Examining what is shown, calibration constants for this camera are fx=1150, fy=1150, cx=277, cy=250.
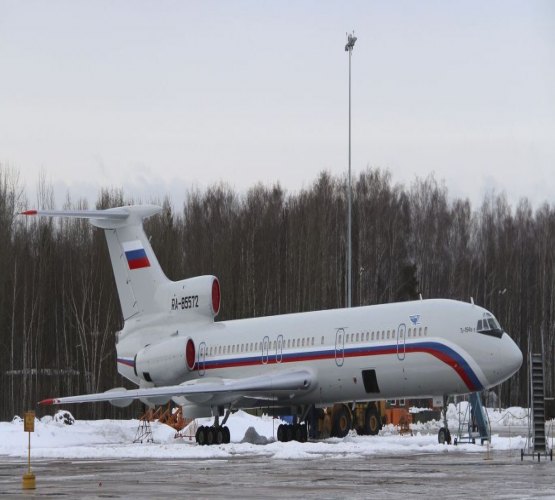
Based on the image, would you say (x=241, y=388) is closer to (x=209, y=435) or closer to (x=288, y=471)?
(x=209, y=435)

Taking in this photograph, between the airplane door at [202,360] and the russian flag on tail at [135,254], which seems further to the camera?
the russian flag on tail at [135,254]

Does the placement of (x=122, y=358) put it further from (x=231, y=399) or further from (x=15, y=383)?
(x=15, y=383)

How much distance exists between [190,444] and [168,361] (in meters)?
2.72

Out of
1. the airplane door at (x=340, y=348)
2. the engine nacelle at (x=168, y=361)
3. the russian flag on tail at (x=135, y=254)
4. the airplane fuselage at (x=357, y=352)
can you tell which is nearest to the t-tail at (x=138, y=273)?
the russian flag on tail at (x=135, y=254)

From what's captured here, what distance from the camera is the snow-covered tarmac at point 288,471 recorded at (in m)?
16.5

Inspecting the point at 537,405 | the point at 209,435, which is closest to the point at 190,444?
the point at 209,435

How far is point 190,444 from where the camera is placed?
3650cm

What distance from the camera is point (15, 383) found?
209 ft

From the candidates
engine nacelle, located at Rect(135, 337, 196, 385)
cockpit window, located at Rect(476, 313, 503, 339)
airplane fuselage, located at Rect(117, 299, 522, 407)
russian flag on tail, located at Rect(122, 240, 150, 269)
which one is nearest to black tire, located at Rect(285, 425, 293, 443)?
airplane fuselage, located at Rect(117, 299, 522, 407)

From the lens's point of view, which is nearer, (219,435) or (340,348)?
(340,348)

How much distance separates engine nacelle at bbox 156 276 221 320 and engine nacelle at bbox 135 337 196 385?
3.51 ft

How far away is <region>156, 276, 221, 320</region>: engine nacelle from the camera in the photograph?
3766 cm

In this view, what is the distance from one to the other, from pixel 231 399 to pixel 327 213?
4194 centimetres

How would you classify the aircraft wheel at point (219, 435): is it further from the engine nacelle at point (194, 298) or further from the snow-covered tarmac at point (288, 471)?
the engine nacelle at point (194, 298)
